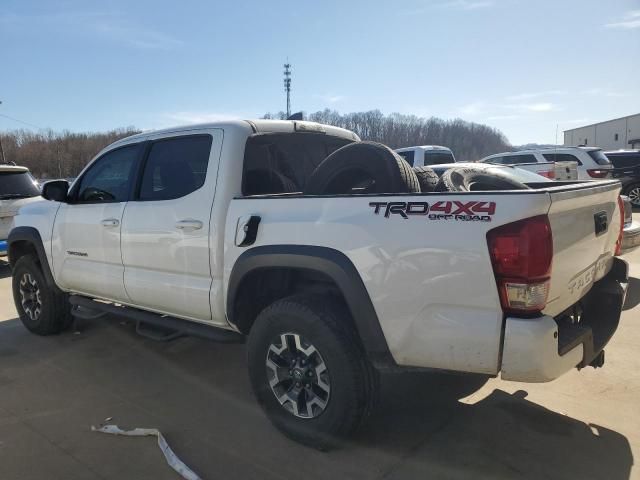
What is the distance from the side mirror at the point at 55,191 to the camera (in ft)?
14.5

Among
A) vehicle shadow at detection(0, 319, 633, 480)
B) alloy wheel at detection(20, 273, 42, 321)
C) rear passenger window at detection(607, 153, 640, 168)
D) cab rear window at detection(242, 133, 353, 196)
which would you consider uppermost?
rear passenger window at detection(607, 153, 640, 168)

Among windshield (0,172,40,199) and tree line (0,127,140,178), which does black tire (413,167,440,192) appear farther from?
tree line (0,127,140,178)

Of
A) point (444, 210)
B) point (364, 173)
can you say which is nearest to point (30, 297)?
point (364, 173)

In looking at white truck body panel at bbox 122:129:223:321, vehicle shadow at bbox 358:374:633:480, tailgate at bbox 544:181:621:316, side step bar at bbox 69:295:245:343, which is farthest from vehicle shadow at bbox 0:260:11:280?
tailgate at bbox 544:181:621:316

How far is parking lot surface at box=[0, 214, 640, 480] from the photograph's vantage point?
2.73 meters

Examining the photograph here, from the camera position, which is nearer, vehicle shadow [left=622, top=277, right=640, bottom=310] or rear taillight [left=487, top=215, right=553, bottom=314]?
rear taillight [left=487, top=215, right=553, bottom=314]

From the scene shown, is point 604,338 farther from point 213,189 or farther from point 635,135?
point 635,135

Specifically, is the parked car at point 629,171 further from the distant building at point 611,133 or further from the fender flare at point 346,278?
the distant building at point 611,133

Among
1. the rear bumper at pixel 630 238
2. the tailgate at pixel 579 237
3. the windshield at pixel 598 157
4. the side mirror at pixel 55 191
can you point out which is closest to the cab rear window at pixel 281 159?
the tailgate at pixel 579 237

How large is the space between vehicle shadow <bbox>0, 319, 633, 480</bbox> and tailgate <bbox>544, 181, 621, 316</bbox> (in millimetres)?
904

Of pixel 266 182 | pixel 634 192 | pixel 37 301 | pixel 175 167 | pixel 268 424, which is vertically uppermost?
pixel 175 167

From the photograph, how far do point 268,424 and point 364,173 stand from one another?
1.75m

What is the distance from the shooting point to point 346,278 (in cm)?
261

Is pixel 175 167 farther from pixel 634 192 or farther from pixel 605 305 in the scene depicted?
pixel 634 192
